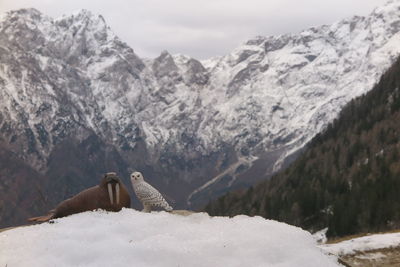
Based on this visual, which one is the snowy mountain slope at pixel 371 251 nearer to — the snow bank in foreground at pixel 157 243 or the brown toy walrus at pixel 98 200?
the snow bank in foreground at pixel 157 243

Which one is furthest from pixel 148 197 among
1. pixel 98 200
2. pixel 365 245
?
pixel 365 245

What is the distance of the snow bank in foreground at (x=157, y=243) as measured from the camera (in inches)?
569

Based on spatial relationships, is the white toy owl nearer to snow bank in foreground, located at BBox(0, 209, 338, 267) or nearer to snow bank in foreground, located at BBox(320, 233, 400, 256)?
snow bank in foreground, located at BBox(0, 209, 338, 267)

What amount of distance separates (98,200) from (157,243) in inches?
211

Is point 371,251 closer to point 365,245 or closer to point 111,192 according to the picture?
point 365,245

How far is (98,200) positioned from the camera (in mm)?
20047

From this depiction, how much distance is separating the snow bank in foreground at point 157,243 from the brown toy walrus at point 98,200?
1524mm

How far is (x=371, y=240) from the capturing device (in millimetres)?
26188

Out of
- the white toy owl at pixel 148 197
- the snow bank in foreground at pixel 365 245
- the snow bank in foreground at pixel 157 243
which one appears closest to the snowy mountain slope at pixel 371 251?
the snow bank in foreground at pixel 365 245

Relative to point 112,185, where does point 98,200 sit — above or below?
below

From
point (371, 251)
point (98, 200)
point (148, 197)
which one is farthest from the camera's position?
point (371, 251)

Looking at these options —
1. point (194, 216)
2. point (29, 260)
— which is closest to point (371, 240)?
point (194, 216)

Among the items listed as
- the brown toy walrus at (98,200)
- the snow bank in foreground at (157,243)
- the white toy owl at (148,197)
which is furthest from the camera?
the white toy owl at (148,197)

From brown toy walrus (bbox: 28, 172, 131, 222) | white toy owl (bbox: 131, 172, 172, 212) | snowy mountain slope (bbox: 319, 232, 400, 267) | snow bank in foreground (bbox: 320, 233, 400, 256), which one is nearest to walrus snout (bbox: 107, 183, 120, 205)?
brown toy walrus (bbox: 28, 172, 131, 222)
